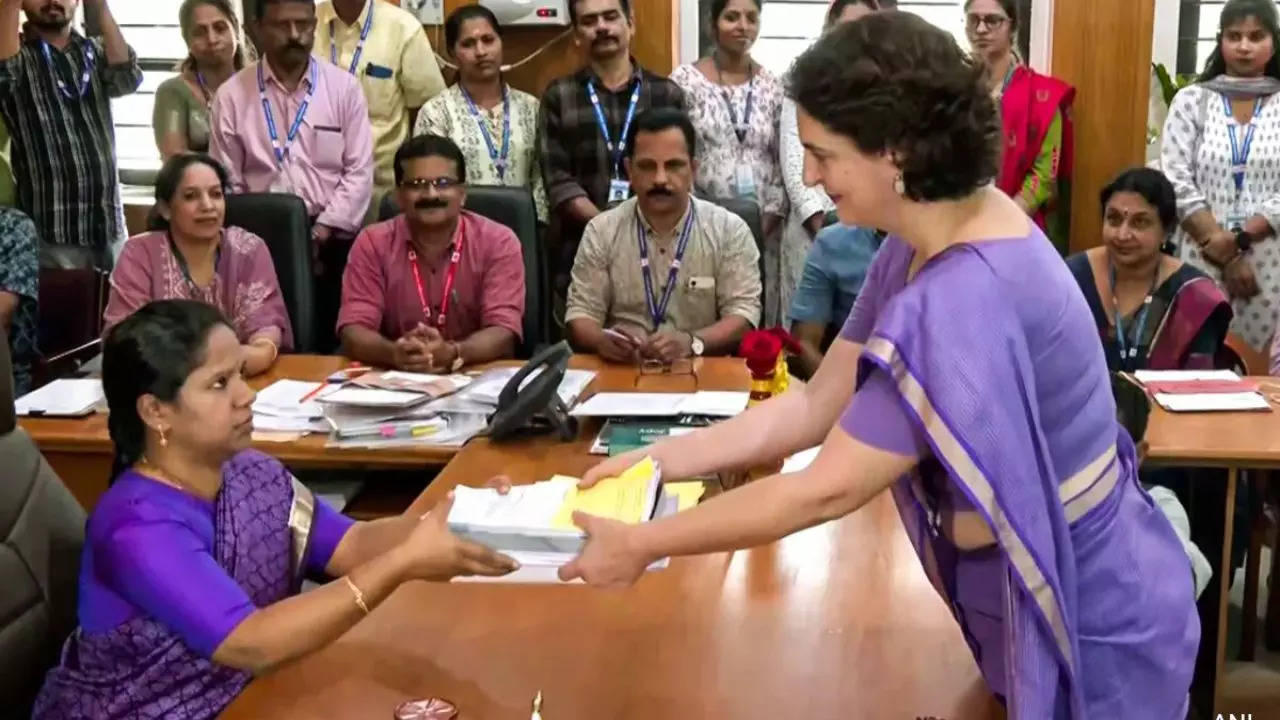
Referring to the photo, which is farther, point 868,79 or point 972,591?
point 972,591

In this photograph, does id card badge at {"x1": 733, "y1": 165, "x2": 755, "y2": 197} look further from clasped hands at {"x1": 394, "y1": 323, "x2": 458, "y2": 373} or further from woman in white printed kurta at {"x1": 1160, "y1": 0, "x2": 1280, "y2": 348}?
clasped hands at {"x1": 394, "y1": 323, "x2": 458, "y2": 373}

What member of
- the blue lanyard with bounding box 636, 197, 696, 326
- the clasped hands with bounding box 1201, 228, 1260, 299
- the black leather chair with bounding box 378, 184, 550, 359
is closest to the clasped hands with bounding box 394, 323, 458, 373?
the black leather chair with bounding box 378, 184, 550, 359

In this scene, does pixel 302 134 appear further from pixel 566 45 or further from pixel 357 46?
pixel 566 45

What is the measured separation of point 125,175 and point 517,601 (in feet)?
15.2

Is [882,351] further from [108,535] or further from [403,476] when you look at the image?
[403,476]

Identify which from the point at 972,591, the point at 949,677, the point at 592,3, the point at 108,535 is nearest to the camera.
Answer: the point at 972,591

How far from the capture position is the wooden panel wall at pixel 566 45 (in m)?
5.26

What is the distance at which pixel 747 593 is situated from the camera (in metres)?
1.94

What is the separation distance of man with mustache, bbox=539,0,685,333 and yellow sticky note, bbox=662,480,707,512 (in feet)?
8.51

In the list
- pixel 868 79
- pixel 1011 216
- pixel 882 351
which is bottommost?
pixel 882 351

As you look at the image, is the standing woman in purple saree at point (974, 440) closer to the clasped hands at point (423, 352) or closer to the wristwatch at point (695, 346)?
the clasped hands at point (423, 352)

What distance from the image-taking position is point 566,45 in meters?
5.29

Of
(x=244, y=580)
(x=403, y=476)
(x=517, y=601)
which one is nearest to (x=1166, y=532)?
(x=517, y=601)

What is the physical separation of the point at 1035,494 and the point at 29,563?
4.89ft
